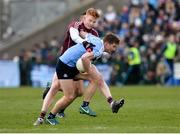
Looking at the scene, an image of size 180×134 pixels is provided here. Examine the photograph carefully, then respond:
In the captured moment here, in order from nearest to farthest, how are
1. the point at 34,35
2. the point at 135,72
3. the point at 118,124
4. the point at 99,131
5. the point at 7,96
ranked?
the point at 99,131
the point at 118,124
the point at 7,96
the point at 135,72
the point at 34,35

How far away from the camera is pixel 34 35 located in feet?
126

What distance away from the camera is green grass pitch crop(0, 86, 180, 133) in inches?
560

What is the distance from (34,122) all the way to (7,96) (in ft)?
31.9

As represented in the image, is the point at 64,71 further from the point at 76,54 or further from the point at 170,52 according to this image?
the point at 170,52

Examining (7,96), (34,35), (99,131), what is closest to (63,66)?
(99,131)

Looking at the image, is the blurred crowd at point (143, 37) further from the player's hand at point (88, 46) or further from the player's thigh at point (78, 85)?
the player's hand at point (88, 46)

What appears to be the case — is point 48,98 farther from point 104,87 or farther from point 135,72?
point 135,72

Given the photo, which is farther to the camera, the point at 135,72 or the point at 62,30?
the point at 62,30

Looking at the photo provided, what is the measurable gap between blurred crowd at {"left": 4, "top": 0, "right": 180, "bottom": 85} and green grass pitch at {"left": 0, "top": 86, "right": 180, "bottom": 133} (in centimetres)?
1044

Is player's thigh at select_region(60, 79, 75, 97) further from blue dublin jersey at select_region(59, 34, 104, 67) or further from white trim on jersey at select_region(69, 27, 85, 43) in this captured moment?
white trim on jersey at select_region(69, 27, 85, 43)

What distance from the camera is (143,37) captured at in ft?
114

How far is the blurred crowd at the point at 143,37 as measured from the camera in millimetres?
34125

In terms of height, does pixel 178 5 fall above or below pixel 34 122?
above

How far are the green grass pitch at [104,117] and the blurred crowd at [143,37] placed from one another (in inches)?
411
